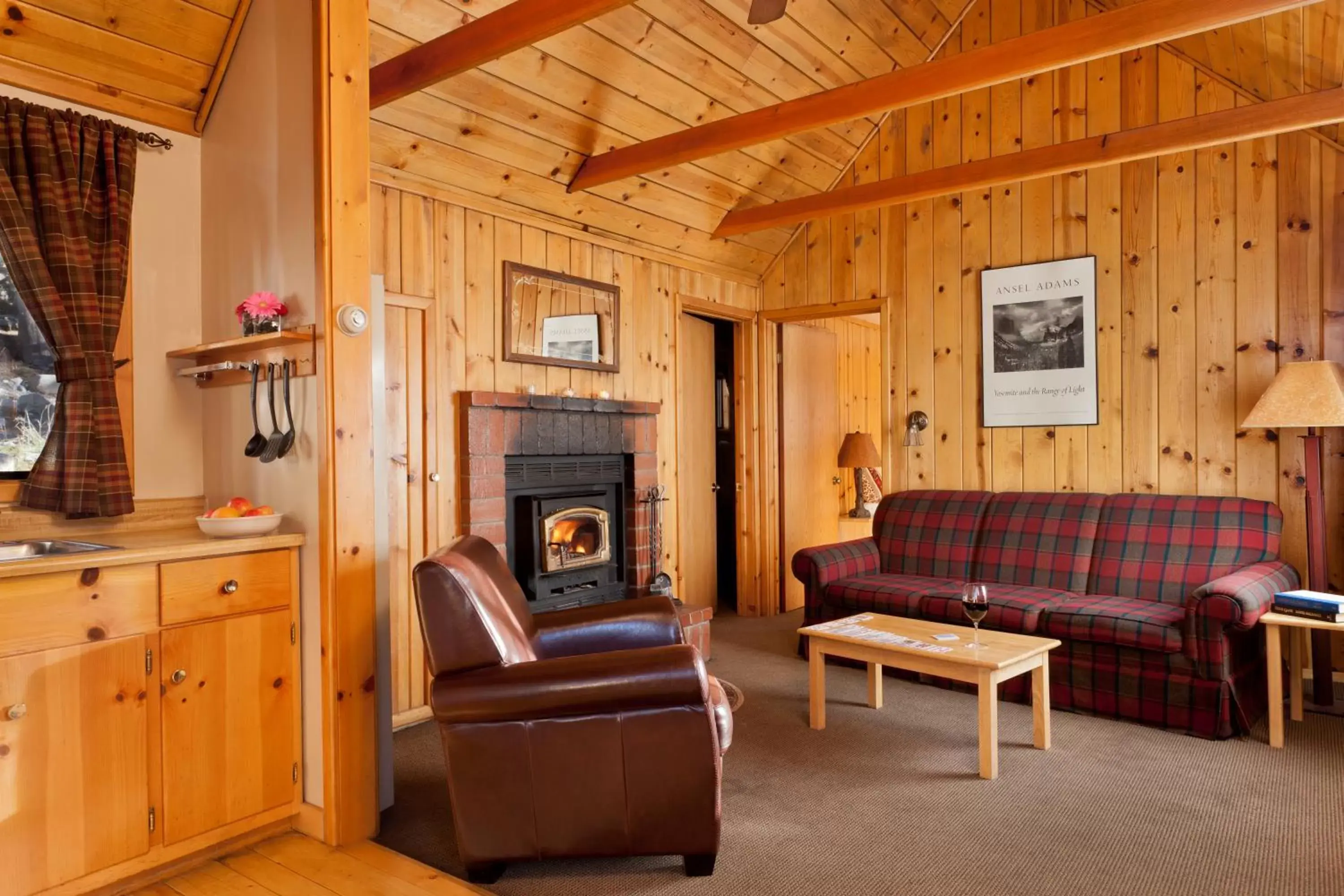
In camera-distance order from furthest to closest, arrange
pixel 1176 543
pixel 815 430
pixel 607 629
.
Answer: pixel 815 430
pixel 1176 543
pixel 607 629

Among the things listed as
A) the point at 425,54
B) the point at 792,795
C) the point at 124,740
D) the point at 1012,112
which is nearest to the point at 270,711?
the point at 124,740

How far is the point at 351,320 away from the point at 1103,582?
3.61 metres

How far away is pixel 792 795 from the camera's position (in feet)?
9.11

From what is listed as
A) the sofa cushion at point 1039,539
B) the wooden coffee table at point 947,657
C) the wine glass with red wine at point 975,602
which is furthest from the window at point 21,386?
the sofa cushion at point 1039,539

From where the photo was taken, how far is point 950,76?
3166mm

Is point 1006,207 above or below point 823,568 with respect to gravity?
above

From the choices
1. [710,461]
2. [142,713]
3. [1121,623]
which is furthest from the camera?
[710,461]

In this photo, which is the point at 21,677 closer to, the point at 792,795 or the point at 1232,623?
the point at 792,795

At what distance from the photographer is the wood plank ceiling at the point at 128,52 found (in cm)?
254

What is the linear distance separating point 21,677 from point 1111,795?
314 cm

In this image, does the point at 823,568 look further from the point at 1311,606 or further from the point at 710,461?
the point at 1311,606

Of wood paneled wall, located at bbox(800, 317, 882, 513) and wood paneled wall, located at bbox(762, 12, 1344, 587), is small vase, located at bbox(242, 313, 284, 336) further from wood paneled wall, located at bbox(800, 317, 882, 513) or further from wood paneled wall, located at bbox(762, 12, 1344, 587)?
wood paneled wall, located at bbox(800, 317, 882, 513)

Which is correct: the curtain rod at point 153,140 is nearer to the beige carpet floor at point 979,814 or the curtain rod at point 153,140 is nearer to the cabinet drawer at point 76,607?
the cabinet drawer at point 76,607

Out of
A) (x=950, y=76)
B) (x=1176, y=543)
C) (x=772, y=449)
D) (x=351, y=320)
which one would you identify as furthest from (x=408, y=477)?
(x=1176, y=543)
